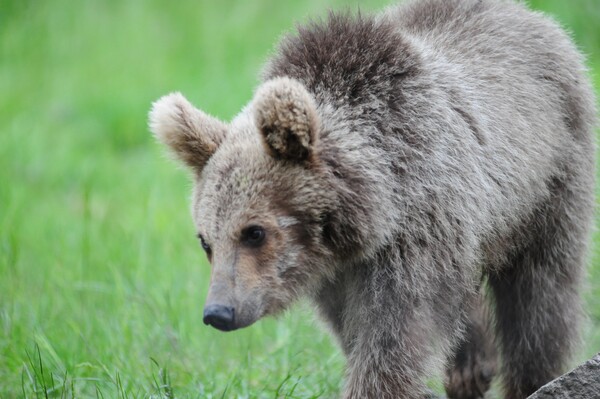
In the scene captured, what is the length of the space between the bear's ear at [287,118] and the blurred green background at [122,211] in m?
0.98

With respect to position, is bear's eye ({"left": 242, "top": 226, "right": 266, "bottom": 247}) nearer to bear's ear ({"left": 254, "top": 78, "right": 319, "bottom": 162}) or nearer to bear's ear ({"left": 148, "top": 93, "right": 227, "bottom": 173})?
bear's ear ({"left": 254, "top": 78, "right": 319, "bottom": 162})

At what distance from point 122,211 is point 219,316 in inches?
215

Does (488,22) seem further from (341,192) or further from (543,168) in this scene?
(341,192)

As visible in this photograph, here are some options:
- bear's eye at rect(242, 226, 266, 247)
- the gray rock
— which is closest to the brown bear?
bear's eye at rect(242, 226, 266, 247)

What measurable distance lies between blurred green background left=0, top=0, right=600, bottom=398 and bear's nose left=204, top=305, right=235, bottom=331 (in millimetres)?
728

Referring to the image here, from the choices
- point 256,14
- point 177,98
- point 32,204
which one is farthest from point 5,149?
point 177,98

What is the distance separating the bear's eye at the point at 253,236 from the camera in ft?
14.0

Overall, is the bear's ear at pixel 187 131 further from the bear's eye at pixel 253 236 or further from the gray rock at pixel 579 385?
the gray rock at pixel 579 385

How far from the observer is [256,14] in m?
12.7

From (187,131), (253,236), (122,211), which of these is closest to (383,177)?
(253,236)

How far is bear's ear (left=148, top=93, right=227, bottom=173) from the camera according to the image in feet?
15.1

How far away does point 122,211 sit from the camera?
9.41 metres

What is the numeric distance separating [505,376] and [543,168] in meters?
1.24

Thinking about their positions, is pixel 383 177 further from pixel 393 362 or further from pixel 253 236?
pixel 393 362
